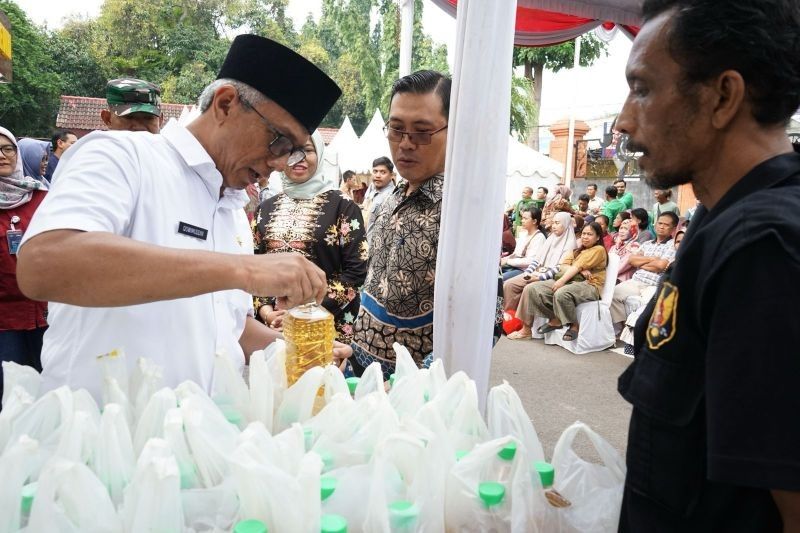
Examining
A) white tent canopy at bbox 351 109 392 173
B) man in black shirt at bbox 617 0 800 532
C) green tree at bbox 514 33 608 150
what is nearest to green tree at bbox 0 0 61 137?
white tent canopy at bbox 351 109 392 173

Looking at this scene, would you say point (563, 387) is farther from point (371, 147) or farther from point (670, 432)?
point (371, 147)

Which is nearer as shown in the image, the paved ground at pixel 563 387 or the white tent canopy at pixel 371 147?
the paved ground at pixel 563 387

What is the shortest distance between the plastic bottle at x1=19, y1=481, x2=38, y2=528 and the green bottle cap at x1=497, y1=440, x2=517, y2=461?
2.56 ft

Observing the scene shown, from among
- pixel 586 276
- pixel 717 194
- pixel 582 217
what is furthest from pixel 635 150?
pixel 582 217

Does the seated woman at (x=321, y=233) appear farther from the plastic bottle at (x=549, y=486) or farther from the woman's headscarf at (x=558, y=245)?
the woman's headscarf at (x=558, y=245)

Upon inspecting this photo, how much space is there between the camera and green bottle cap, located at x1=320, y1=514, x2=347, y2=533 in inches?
32.5

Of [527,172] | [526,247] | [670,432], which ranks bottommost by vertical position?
[670,432]

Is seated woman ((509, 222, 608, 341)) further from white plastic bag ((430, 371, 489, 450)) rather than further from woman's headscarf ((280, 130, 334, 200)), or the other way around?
white plastic bag ((430, 371, 489, 450))

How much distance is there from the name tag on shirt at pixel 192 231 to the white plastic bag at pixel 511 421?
0.85 meters

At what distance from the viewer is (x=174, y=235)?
4.51 feet

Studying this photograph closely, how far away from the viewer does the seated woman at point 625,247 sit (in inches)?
258

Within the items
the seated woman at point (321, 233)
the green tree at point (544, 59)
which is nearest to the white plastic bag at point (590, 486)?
the seated woman at point (321, 233)

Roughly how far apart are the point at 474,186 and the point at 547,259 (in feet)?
18.2

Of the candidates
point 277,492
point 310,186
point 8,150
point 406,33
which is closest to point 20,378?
point 277,492
